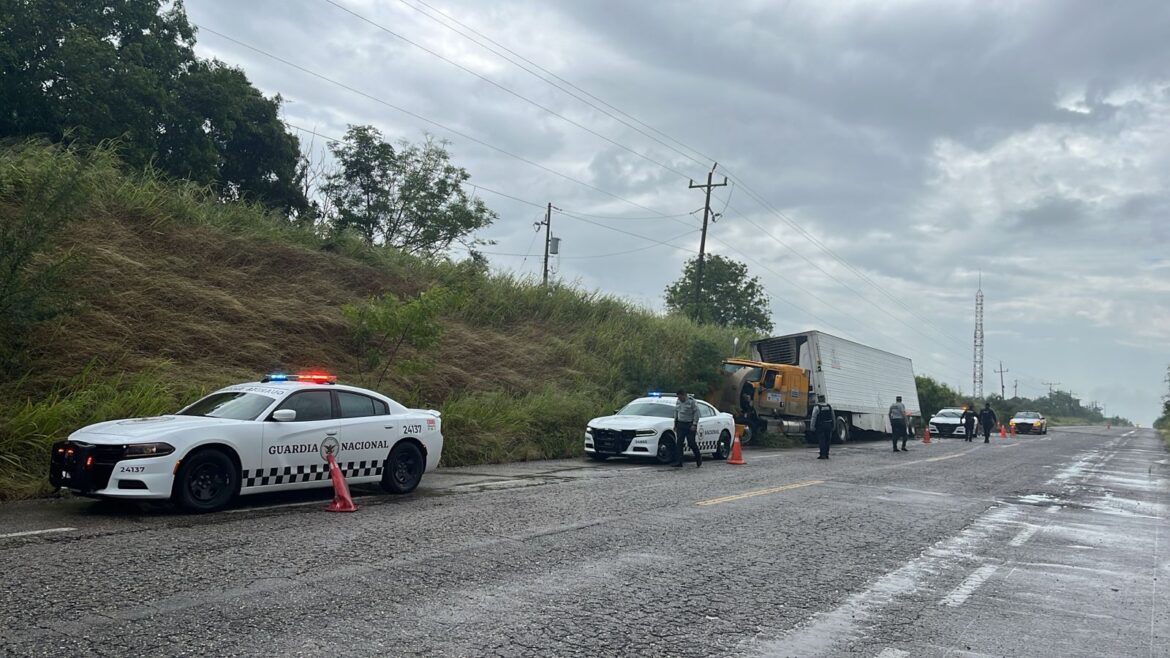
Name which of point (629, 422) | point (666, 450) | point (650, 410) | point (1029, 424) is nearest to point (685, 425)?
point (666, 450)

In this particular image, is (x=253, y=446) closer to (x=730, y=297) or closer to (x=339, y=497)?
(x=339, y=497)

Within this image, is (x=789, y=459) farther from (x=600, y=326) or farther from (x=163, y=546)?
(x=163, y=546)

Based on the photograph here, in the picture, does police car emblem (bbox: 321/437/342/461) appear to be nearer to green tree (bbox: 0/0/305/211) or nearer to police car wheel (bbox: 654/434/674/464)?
police car wheel (bbox: 654/434/674/464)

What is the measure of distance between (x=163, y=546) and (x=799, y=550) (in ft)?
18.6

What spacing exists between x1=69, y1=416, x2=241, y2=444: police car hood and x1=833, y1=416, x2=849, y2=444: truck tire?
81.3ft

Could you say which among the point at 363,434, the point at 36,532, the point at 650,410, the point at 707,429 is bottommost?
the point at 36,532

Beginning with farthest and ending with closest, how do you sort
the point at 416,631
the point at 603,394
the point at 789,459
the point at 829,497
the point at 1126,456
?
the point at 1126,456 < the point at 603,394 < the point at 789,459 < the point at 829,497 < the point at 416,631

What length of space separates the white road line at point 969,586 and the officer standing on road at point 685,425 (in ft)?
33.2

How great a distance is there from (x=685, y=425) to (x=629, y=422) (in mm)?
1390

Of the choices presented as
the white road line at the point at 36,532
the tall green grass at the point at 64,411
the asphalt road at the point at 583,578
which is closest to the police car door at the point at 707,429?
the asphalt road at the point at 583,578

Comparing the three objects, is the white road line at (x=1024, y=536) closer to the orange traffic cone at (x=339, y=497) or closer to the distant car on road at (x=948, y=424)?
the orange traffic cone at (x=339, y=497)

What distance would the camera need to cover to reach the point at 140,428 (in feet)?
31.2

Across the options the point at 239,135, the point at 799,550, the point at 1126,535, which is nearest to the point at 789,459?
the point at 1126,535

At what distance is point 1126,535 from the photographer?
10.5 m
